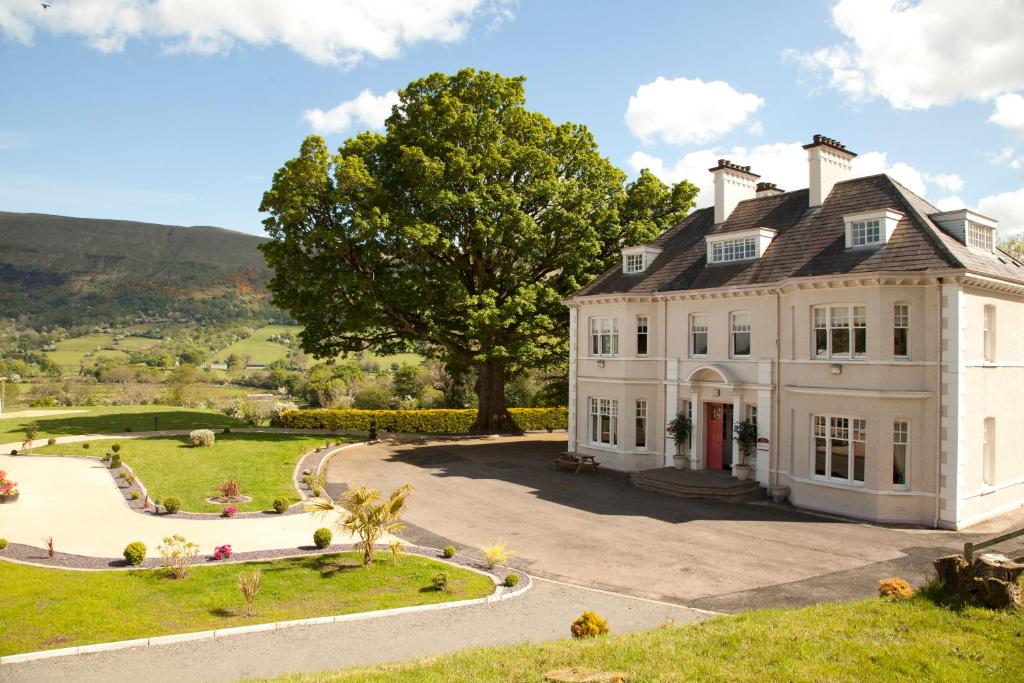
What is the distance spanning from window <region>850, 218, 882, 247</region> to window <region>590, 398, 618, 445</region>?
38.9 ft

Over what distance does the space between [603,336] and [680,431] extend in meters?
5.92

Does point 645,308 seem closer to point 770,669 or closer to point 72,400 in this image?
point 770,669

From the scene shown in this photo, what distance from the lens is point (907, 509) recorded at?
20.8 m

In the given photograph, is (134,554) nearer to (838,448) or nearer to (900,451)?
(838,448)

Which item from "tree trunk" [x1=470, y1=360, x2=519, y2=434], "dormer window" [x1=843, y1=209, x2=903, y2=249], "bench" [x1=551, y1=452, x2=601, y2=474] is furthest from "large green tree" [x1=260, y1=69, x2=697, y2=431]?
"dormer window" [x1=843, y1=209, x2=903, y2=249]

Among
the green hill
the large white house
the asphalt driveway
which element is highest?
the green hill

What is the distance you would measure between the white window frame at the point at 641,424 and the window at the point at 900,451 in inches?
403

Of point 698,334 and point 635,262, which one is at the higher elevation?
point 635,262

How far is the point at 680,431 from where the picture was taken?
90.4 feet

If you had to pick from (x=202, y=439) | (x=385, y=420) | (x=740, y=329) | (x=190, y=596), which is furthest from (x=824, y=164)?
(x=202, y=439)

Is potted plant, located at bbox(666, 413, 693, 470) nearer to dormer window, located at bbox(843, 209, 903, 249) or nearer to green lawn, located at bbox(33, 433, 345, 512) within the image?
dormer window, located at bbox(843, 209, 903, 249)

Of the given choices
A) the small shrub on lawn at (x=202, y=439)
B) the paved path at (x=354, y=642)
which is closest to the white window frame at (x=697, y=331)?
the paved path at (x=354, y=642)

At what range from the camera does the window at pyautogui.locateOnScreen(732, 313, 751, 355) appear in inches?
1014

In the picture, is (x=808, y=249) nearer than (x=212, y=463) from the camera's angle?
Yes
